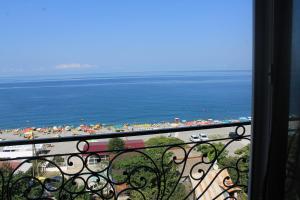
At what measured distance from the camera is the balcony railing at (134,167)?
5.89 ft

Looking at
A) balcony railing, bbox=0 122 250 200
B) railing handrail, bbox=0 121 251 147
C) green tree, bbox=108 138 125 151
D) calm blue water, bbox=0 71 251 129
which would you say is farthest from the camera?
calm blue water, bbox=0 71 251 129

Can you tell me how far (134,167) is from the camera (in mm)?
1970

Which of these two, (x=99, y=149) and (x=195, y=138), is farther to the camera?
(x=195, y=138)

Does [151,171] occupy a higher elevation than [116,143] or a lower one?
lower

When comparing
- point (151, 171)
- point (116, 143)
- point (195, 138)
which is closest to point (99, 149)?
point (116, 143)

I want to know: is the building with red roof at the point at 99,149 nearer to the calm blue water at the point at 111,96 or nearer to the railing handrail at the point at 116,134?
the railing handrail at the point at 116,134

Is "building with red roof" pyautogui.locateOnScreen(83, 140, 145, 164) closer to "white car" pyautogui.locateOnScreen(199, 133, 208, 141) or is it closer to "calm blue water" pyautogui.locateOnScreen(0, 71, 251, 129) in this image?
"white car" pyautogui.locateOnScreen(199, 133, 208, 141)

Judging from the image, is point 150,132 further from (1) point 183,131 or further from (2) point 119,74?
(2) point 119,74

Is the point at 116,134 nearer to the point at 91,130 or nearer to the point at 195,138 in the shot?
the point at 195,138

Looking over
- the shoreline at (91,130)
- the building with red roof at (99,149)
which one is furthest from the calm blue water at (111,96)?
the building with red roof at (99,149)

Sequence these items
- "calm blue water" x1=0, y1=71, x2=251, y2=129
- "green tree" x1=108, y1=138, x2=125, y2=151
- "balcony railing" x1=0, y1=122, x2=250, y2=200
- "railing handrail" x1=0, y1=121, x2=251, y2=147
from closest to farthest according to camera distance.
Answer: "railing handrail" x1=0, y1=121, x2=251, y2=147 → "balcony railing" x1=0, y1=122, x2=250, y2=200 → "green tree" x1=108, y1=138, x2=125, y2=151 → "calm blue water" x1=0, y1=71, x2=251, y2=129

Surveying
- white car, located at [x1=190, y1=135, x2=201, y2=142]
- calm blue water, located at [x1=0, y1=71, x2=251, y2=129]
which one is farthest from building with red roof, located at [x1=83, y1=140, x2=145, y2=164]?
calm blue water, located at [x1=0, y1=71, x2=251, y2=129]

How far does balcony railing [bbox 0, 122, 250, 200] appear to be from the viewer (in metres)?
1.79

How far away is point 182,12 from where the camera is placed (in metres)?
19.8
